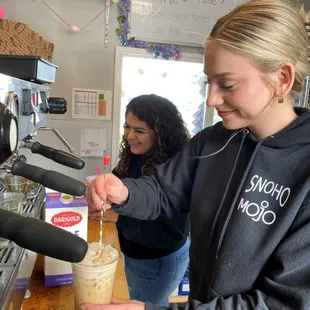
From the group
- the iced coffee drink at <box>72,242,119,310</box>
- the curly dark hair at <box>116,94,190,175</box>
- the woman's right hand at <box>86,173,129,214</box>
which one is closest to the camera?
the iced coffee drink at <box>72,242,119,310</box>

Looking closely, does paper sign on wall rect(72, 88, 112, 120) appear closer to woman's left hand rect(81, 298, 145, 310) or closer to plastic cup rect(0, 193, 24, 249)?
plastic cup rect(0, 193, 24, 249)

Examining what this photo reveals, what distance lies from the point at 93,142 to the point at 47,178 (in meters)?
1.70

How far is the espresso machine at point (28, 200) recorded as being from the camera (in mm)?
357

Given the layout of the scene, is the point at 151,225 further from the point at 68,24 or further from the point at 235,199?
the point at 68,24

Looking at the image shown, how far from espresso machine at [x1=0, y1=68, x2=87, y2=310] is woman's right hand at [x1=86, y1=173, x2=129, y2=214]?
68 millimetres

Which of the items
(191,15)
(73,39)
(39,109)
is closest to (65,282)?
(39,109)

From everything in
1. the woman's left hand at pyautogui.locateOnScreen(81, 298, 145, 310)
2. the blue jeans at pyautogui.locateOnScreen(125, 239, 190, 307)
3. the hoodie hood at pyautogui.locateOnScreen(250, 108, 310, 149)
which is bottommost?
the blue jeans at pyautogui.locateOnScreen(125, 239, 190, 307)

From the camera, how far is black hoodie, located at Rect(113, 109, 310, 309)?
0.56 metres

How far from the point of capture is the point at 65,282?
2.67 feet

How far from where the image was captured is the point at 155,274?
1.32 metres

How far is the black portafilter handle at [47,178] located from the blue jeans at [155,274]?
2.71 feet

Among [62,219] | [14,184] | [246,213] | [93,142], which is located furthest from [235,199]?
[93,142]

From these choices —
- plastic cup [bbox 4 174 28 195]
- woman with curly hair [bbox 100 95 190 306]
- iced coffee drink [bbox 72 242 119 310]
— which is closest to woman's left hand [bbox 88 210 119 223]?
woman with curly hair [bbox 100 95 190 306]

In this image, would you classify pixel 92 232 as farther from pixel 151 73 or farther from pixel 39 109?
pixel 151 73
